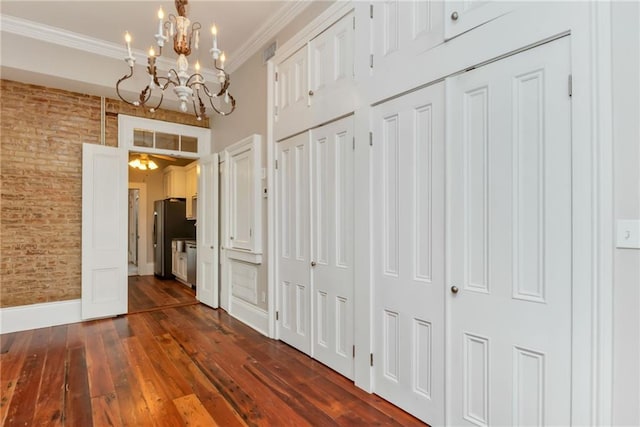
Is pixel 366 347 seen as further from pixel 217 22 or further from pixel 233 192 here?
pixel 217 22

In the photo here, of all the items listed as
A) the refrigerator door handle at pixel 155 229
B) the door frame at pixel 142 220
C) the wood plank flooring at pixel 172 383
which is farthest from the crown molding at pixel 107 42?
the door frame at pixel 142 220

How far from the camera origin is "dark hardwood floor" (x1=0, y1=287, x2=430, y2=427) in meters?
2.15

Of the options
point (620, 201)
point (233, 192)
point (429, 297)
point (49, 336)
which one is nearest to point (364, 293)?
point (429, 297)

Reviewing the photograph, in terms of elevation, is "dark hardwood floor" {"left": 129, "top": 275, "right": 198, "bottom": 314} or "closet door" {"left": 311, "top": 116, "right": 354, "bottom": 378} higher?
"closet door" {"left": 311, "top": 116, "right": 354, "bottom": 378}

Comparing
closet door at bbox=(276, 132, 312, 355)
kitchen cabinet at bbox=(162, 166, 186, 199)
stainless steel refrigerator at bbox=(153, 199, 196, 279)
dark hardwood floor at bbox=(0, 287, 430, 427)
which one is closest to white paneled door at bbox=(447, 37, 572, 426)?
dark hardwood floor at bbox=(0, 287, 430, 427)

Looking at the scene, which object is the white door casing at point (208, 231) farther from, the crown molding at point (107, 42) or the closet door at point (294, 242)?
the closet door at point (294, 242)

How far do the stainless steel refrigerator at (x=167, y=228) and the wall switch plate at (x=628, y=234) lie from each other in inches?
295

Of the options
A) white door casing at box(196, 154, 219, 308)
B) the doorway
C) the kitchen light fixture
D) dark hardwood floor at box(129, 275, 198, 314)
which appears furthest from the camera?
the doorway

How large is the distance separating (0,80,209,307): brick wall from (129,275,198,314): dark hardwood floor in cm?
101

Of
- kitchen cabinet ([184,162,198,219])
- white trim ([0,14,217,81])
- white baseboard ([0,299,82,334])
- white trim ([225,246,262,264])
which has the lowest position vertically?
white baseboard ([0,299,82,334])

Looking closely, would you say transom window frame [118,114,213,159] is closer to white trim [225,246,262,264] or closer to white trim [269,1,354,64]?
white trim [225,246,262,264]

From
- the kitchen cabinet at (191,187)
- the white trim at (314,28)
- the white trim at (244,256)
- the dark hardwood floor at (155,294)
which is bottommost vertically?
the dark hardwood floor at (155,294)

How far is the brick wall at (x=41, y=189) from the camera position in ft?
12.8

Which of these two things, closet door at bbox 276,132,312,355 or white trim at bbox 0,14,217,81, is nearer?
closet door at bbox 276,132,312,355
